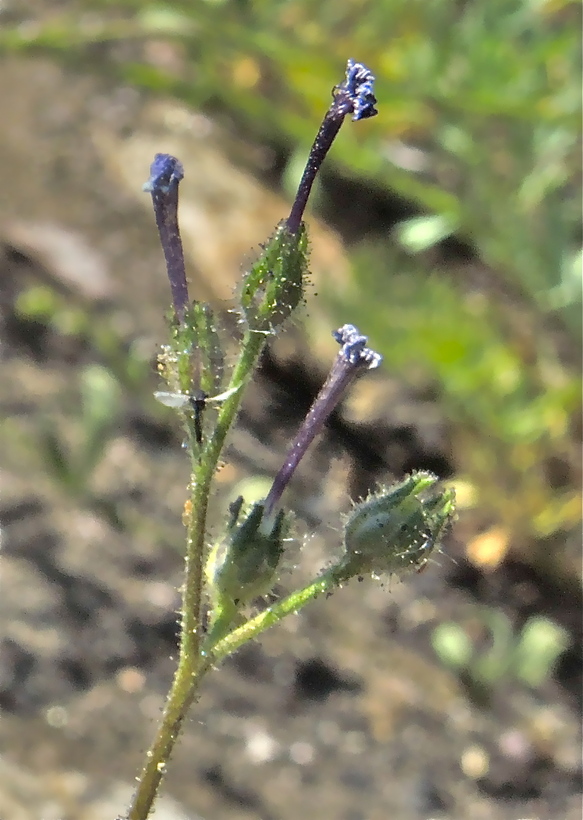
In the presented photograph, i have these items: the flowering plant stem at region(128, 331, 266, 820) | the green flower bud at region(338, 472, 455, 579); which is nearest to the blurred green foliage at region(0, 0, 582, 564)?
the green flower bud at region(338, 472, 455, 579)

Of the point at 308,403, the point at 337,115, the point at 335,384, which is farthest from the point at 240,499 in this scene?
the point at 308,403

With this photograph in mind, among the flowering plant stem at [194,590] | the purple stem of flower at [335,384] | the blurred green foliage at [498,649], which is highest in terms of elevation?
the blurred green foliage at [498,649]

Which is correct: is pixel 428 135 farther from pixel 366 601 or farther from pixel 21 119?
pixel 366 601

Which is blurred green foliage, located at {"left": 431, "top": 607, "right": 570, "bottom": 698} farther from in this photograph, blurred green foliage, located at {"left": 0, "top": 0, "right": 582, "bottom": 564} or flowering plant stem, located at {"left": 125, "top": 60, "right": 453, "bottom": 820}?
flowering plant stem, located at {"left": 125, "top": 60, "right": 453, "bottom": 820}

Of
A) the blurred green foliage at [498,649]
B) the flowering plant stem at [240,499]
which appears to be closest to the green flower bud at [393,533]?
the flowering plant stem at [240,499]

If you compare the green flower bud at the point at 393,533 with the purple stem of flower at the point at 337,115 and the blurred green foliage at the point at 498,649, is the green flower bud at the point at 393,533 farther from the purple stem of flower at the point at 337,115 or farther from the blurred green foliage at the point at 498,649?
the blurred green foliage at the point at 498,649

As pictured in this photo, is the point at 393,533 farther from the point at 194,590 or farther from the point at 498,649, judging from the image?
the point at 498,649

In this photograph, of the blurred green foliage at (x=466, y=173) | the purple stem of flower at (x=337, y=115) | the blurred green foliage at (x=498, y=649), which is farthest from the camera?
the blurred green foliage at (x=466, y=173)
